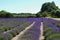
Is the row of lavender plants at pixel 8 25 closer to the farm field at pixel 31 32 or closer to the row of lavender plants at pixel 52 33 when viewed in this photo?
the farm field at pixel 31 32

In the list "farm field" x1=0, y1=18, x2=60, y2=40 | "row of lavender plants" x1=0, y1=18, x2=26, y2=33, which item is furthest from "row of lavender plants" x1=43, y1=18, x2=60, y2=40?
"row of lavender plants" x1=0, y1=18, x2=26, y2=33

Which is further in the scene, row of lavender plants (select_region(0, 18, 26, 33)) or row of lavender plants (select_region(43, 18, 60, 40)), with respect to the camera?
row of lavender plants (select_region(0, 18, 26, 33))

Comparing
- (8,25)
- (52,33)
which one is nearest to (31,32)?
(52,33)

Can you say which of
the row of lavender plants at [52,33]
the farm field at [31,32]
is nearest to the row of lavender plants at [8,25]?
the farm field at [31,32]

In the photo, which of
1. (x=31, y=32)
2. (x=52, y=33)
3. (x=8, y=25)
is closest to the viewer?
(x=52, y=33)

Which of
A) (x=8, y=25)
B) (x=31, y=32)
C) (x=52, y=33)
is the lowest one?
(x=8, y=25)

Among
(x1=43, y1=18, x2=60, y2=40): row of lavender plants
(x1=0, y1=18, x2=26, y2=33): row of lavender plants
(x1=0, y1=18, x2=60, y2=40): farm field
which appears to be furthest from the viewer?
(x1=0, y1=18, x2=26, y2=33): row of lavender plants

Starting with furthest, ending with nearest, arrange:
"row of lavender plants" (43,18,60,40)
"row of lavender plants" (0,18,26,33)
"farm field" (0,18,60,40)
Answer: "row of lavender plants" (0,18,26,33), "farm field" (0,18,60,40), "row of lavender plants" (43,18,60,40)

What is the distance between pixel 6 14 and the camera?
342ft

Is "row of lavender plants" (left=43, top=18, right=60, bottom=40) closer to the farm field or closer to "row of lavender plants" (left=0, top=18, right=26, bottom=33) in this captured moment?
the farm field

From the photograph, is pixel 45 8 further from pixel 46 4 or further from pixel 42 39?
pixel 42 39

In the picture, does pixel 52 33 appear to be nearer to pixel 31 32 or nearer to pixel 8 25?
pixel 31 32

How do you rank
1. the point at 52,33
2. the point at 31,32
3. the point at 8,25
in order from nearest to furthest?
1. the point at 52,33
2. the point at 31,32
3. the point at 8,25

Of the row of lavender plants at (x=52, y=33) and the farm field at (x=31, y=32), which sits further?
the farm field at (x=31, y=32)
